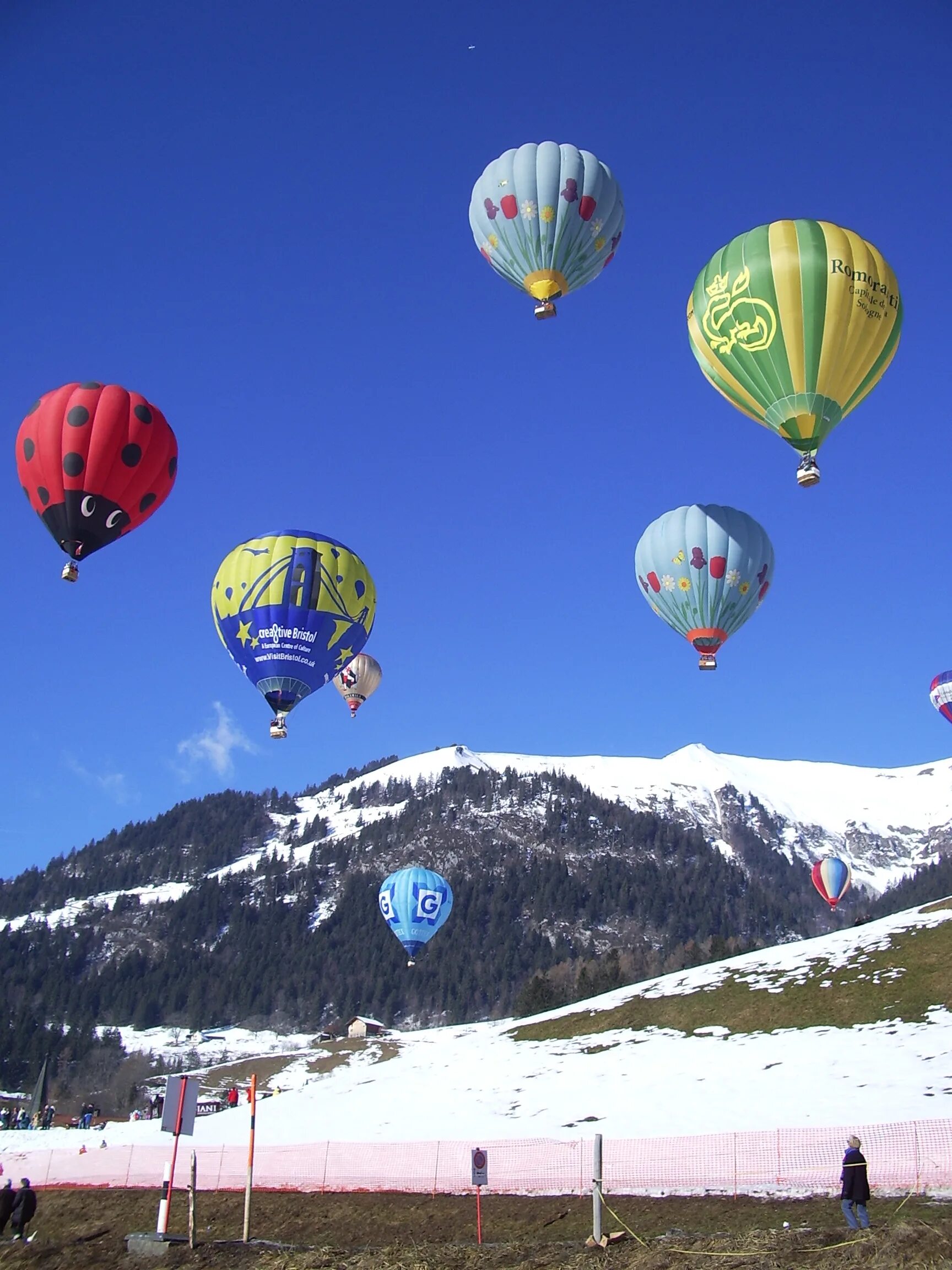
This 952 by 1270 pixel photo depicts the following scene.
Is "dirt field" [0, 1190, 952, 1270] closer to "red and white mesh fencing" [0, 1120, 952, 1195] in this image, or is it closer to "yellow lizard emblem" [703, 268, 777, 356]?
"red and white mesh fencing" [0, 1120, 952, 1195]

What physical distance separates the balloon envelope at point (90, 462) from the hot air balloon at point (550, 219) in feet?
40.2

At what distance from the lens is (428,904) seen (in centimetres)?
6431

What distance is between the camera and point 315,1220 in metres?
20.4

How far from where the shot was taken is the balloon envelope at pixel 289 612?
32031 millimetres

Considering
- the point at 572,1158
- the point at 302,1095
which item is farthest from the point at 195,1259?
the point at 302,1095

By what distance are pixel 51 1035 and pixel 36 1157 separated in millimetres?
141491

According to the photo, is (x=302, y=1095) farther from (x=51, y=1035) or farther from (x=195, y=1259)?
(x=51, y=1035)

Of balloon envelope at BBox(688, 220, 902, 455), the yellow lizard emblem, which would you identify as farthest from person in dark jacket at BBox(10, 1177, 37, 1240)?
the yellow lizard emblem

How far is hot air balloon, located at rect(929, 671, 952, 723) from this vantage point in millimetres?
61281

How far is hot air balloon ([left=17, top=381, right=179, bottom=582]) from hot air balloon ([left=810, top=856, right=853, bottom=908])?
77948 millimetres

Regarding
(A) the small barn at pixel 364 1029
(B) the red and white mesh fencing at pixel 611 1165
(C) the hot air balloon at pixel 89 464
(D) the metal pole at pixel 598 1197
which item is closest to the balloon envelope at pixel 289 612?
(C) the hot air balloon at pixel 89 464

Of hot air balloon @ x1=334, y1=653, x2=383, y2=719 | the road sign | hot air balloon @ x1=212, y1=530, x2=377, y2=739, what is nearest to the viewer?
the road sign

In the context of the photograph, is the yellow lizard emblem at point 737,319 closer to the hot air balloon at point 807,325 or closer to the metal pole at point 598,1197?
the hot air balloon at point 807,325

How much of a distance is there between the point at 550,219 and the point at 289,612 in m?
14.6
